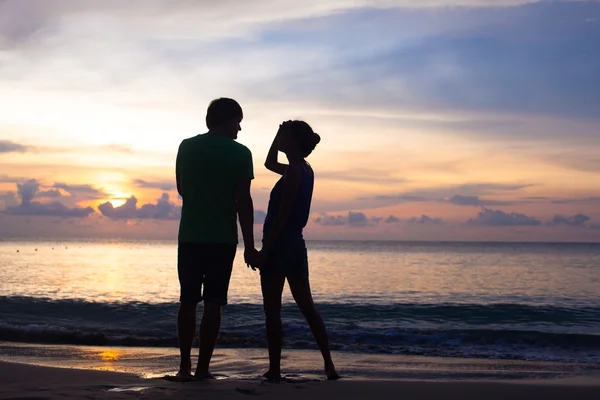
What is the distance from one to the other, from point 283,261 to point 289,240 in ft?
0.53

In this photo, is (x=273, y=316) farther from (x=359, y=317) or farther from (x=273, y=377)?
(x=359, y=317)

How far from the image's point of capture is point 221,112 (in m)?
4.59

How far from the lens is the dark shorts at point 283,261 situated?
15.2ft

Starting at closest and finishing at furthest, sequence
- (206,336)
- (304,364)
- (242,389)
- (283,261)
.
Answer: (242,389) → (206,336) → (283,261) → (304,364)

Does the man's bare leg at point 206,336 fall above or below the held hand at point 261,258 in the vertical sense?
below

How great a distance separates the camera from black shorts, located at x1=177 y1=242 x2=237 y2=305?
4.41 meters

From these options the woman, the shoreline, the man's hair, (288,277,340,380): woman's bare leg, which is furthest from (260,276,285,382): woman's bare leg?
the man's hair

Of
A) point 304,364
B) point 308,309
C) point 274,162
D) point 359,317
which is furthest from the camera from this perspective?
point 359,317

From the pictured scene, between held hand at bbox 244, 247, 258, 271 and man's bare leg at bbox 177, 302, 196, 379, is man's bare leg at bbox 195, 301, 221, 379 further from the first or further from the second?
held hand at bbox 244, 247, 258, 271

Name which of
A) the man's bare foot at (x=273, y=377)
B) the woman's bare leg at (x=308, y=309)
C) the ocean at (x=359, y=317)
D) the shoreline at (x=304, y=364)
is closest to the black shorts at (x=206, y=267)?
the woman's bare leg at (x=308, y=309)

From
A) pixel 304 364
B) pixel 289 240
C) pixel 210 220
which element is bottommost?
pixel 304 364

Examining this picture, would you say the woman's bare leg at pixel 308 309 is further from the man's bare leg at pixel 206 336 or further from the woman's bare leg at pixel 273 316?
the man's bare leg at pixel 206 336

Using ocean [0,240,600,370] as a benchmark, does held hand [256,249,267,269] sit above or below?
above

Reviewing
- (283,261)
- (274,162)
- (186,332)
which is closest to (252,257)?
(283,261)
